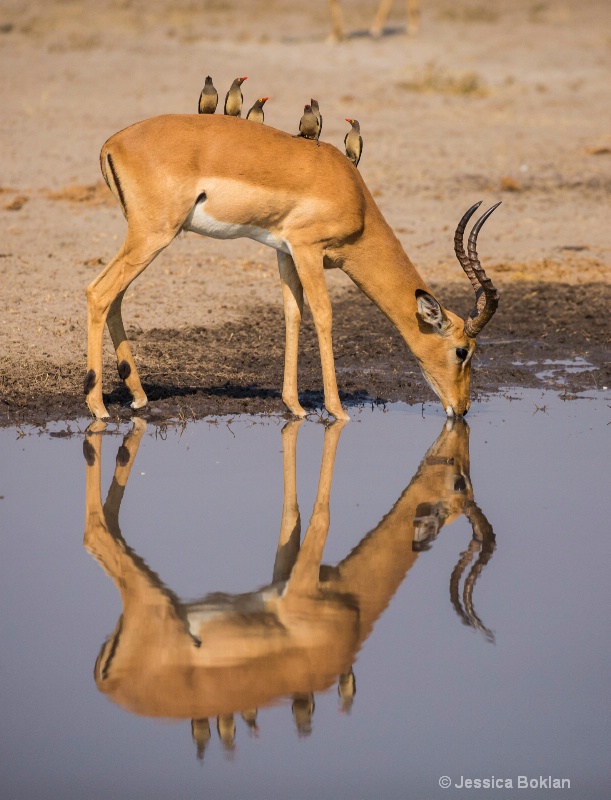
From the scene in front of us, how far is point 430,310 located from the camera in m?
8.72

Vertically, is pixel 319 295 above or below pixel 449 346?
above

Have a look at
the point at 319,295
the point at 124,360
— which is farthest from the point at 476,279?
the point at 124,360

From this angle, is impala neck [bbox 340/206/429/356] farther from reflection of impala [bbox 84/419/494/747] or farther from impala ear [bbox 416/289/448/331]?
reflection of impala [bbox 84/419/494/747]

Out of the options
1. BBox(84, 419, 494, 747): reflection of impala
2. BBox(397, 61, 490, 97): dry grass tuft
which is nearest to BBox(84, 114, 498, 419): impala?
BBox(84, 419, 494, 747): reflection of impala

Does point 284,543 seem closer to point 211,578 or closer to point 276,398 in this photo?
point 211,578

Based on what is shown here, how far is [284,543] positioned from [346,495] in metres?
0.90

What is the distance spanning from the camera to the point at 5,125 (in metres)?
18.0

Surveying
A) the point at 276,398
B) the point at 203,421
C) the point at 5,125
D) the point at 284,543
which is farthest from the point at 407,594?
the point at 5,125

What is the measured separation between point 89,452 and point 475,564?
2.76 meters

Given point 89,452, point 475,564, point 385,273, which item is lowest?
point 89,452

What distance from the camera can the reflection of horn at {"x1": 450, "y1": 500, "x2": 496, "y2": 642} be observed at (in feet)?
17.5

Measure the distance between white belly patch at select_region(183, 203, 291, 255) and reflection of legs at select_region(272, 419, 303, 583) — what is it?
1.36 meters

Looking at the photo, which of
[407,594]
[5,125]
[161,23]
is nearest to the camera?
[407,594]

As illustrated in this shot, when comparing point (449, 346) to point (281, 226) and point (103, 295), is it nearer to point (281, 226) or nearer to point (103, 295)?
point (281, 226)
